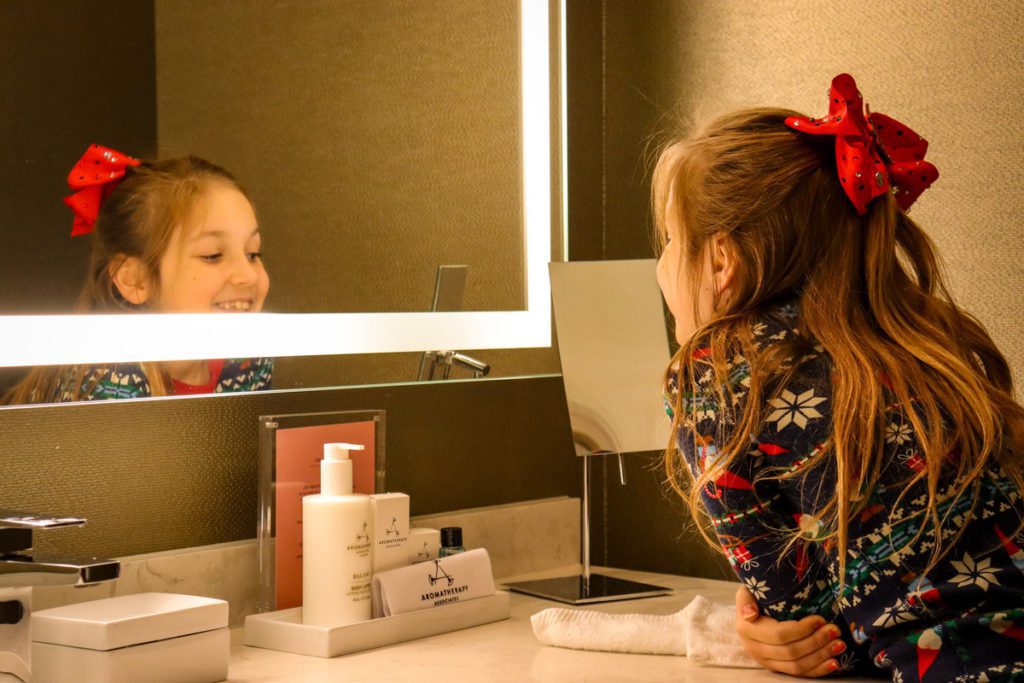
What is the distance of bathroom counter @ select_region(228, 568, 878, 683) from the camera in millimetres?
1193

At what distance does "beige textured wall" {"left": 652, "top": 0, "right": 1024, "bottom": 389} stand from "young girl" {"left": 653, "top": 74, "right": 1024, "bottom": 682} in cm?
25

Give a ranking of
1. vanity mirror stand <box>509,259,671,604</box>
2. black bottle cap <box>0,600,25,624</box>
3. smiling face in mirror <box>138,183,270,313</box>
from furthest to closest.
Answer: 1. vanity mirror stand <box>509,259,671,604</box>
2. smiling face in mirror <box>138,183,270,313</box>
3. black bottle cap <box>0,600,25,624</box>

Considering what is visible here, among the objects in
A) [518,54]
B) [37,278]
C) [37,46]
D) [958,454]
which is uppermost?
[518,54]

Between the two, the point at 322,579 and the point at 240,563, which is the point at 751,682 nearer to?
A: the point at 322,579

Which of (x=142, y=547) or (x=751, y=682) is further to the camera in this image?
(x=142, y=547)

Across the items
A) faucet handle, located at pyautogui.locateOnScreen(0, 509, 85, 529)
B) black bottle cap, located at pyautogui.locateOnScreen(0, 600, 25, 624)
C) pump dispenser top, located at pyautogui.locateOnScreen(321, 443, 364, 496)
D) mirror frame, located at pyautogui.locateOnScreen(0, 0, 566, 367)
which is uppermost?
mirror frame, located at pyautogui.locateOnScreen(0, 0, 566, 367)

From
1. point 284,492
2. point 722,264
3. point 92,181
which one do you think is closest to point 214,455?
point 284,492

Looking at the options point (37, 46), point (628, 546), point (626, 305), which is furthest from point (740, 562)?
point (37, 46)

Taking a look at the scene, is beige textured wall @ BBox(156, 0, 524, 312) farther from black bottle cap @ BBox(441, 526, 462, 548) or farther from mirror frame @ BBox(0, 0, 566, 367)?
black bottle cap @ BBox(441, 526, 462, 548)

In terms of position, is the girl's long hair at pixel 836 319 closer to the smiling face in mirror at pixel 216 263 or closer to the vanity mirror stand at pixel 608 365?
the vanity mirror stand at pixel 608 365

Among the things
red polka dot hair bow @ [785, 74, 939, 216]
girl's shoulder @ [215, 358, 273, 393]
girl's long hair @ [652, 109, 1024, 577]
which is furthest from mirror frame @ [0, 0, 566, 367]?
red polka dot hair bow @ [785, 74, 939, 216]

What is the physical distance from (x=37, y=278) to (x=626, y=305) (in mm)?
→ 768

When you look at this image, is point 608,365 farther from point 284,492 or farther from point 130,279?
point 130,279

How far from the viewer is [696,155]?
1.26 m
